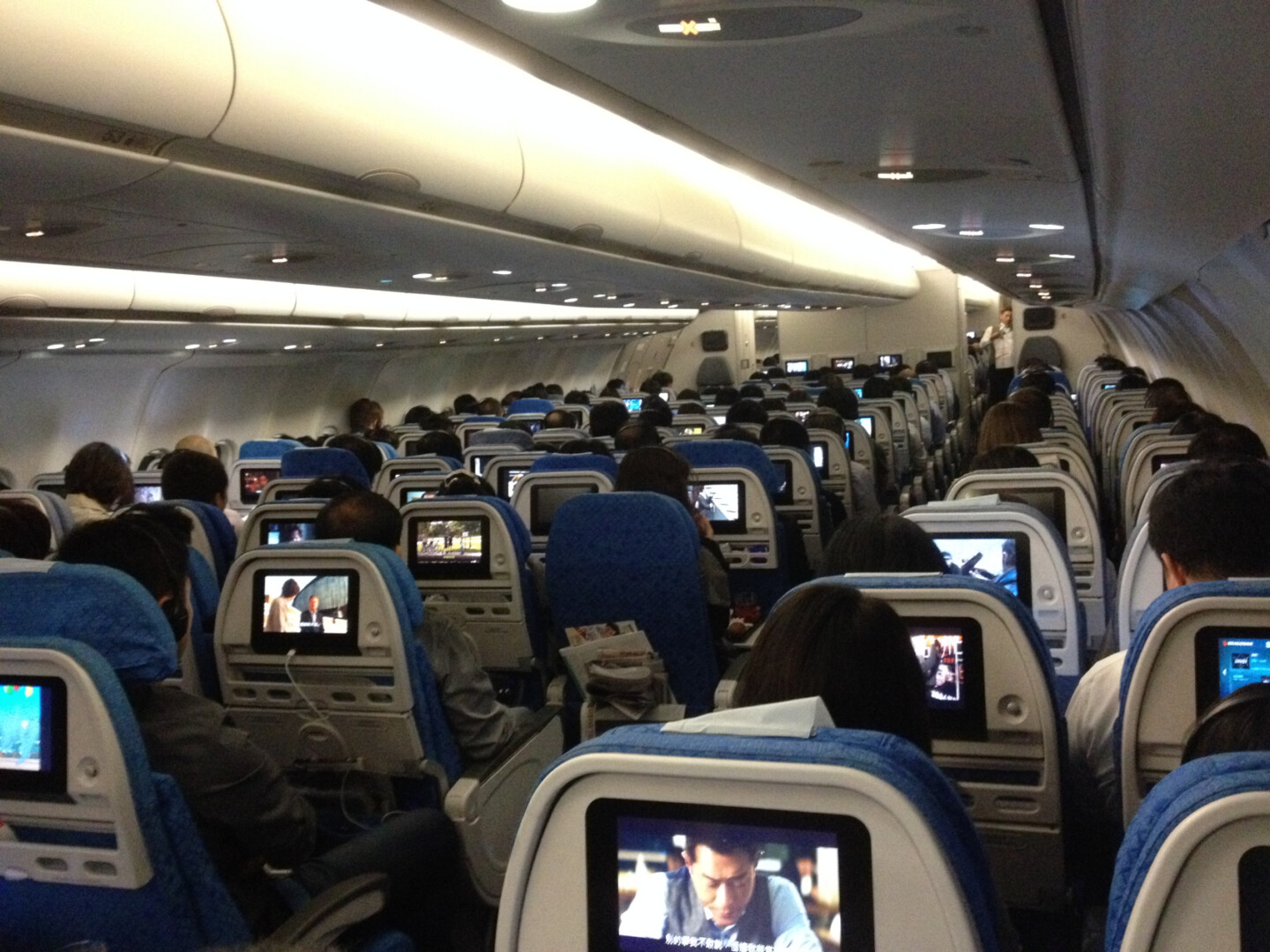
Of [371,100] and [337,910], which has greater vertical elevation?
[371,100]

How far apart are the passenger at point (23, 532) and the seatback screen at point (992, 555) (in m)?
3.40

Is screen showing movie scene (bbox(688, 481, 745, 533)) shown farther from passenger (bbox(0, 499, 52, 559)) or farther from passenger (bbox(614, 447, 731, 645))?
passenger (bbox(0, 499, 52, 559))

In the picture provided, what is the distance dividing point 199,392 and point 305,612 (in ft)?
43.3

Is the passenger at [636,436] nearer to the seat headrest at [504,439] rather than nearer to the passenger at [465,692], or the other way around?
the seat headrest at [504,439]

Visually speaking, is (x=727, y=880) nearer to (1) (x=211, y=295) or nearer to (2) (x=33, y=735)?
(2) (x=33, y=735)

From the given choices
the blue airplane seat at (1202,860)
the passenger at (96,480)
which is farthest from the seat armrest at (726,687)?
the passenger at (96,480)

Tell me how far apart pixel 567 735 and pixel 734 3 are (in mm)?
3456

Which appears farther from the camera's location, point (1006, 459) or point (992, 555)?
point (1006, 459)

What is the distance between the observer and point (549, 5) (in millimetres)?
3488

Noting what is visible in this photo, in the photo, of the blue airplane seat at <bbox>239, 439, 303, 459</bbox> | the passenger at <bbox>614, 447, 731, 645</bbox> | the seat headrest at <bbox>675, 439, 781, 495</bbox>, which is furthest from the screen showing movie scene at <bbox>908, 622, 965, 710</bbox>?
the blue airplane seat at <bbox>239, 439, 303, 459</bbox>

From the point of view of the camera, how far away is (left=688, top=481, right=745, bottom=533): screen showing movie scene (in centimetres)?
778

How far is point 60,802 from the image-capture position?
2.79 metres

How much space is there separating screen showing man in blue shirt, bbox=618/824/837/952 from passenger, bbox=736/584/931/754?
22.8 inches

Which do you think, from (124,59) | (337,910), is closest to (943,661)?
(337,910)
